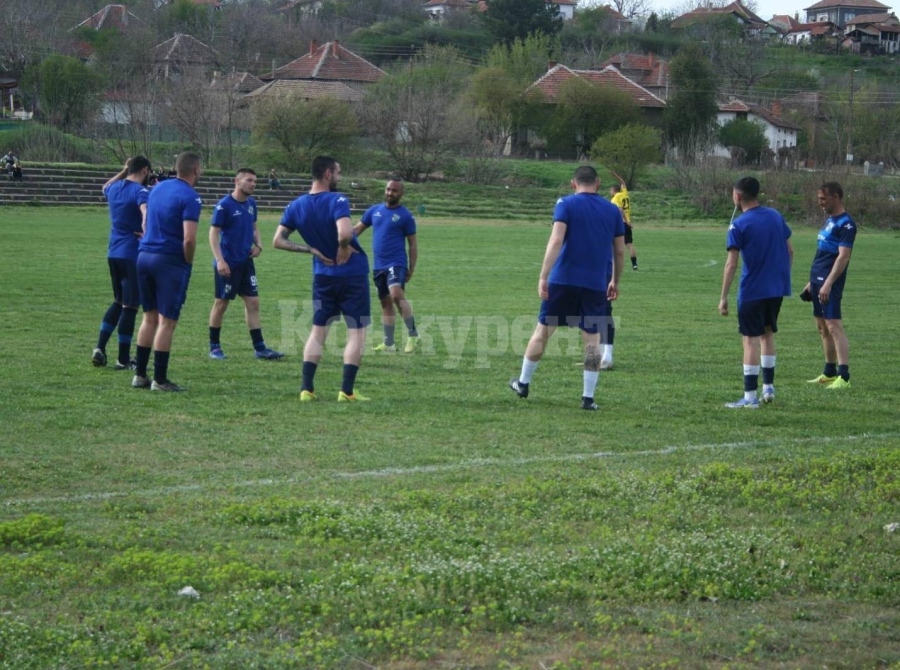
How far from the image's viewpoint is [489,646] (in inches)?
169

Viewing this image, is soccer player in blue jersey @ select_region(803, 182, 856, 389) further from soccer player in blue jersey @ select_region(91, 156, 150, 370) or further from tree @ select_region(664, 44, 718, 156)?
tree @ select_region(664, 44, 718, 156)

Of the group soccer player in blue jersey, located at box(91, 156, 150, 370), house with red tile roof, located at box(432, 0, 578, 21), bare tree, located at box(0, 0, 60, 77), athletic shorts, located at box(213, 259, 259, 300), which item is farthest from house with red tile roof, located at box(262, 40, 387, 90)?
soccer player in blue jersey, located at box(91, 156, 150, 370)

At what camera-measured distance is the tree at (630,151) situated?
61.4 metres

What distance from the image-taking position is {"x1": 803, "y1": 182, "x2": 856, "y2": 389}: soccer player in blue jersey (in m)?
11.1

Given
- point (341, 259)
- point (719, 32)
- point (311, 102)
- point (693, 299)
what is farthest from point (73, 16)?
point (341, 259)

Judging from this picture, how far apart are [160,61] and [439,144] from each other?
3332 centimetres

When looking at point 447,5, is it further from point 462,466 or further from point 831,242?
point 462,466

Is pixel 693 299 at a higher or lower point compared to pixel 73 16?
lower

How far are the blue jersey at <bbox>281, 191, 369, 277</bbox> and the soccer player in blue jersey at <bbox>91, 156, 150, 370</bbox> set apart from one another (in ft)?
6.63

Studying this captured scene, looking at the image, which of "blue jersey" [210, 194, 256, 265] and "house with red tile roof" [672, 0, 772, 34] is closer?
"blue jersey" [210, 194, 256, 265]

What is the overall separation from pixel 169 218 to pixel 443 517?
4939 millimetres

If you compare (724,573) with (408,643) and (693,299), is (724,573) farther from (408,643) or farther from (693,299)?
(693,299)

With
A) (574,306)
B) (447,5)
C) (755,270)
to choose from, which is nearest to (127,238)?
(574,306)

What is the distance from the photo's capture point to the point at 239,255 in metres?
12.3
